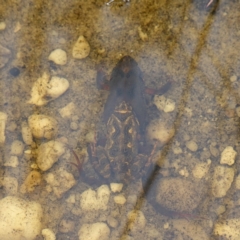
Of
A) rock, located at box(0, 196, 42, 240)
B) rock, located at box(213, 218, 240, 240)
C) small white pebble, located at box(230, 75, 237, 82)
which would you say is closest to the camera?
rock, located at box(0, 196, 42, 240)

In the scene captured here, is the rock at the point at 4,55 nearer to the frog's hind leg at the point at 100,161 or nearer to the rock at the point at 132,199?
the frog's hind leg at the point at 100,161

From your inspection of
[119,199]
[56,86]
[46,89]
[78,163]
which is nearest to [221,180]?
[119,199]

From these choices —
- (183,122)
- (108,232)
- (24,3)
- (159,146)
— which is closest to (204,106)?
(183,122)

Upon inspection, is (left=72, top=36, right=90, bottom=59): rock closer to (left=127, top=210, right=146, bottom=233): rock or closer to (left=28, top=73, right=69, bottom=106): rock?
(left=28, top=73, right=69, bottom=106): rock

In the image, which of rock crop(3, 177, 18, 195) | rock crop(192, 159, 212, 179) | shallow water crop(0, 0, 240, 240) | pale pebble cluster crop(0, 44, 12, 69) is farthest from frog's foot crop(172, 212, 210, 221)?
pale pebble cluster crop(0, 44, 12, 69)

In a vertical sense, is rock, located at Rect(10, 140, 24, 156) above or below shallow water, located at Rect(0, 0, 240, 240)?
below

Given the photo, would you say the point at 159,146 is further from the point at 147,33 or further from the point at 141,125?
the point at 147,33

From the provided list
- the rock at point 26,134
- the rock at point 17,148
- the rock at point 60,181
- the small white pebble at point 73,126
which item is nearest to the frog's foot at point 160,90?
the small white pebble at point 73,126
